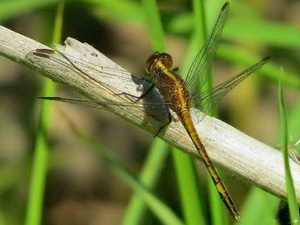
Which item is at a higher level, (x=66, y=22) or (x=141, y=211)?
(x=66, y=22)

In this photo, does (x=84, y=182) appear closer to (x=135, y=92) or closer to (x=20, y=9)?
(x=20, y=9)

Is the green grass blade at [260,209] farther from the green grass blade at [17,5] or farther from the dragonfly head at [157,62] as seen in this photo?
the green grass blade at [17,5]

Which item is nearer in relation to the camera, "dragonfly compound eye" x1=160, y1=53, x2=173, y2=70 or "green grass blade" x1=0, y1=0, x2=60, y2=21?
"dragonfly compound eye" x1=160, y1=53, x2=173, y2=70

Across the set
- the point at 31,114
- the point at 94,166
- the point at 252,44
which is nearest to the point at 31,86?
the point at 31,114

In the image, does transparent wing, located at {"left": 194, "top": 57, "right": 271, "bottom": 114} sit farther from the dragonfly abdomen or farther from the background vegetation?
the background vegetation

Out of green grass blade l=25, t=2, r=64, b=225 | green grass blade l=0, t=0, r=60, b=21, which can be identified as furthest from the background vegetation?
green grass blade l=25, t=2, r=64, b=225

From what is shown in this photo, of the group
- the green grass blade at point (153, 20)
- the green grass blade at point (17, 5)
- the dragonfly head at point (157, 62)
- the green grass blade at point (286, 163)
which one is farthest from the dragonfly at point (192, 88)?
the green grass blade at point (17, 5)
